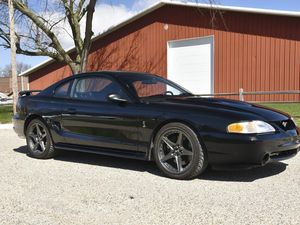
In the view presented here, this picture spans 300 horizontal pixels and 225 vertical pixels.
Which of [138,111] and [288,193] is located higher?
[138,111]

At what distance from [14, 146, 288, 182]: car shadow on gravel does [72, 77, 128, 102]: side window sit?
3.41 ft

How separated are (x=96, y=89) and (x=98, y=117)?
0.50 m

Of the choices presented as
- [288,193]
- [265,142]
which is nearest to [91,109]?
[265,142]

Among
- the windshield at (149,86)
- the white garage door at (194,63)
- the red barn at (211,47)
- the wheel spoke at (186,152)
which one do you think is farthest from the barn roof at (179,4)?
the wheel spoke at (186,152)

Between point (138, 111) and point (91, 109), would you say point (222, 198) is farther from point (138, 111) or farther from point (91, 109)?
point (91, 109)

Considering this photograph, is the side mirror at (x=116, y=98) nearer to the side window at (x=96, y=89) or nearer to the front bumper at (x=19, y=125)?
the side window at (x=96, y=89)

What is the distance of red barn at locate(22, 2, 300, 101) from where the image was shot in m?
17.9

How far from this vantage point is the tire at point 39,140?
7.18 meters

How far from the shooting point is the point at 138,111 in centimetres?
589

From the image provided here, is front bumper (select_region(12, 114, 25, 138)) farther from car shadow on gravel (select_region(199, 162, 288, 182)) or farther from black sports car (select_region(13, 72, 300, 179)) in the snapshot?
car shadow on gravel (select_region(199, 162, 288, 182))

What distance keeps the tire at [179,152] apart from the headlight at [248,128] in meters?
0.46

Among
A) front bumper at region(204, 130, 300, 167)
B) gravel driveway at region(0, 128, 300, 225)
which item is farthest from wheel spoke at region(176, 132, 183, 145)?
gravel driveway at region(0, 128, 300, 225)

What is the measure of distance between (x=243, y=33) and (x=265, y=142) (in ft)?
47.3

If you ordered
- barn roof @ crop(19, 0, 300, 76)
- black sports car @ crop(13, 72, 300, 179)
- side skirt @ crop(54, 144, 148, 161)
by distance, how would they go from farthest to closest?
barn roof @ crop(19, 0, 300, 76) < side skirt @ crop(54, 144, 148, 161) < black sports car @ crop(13, 72, 300, 179)
